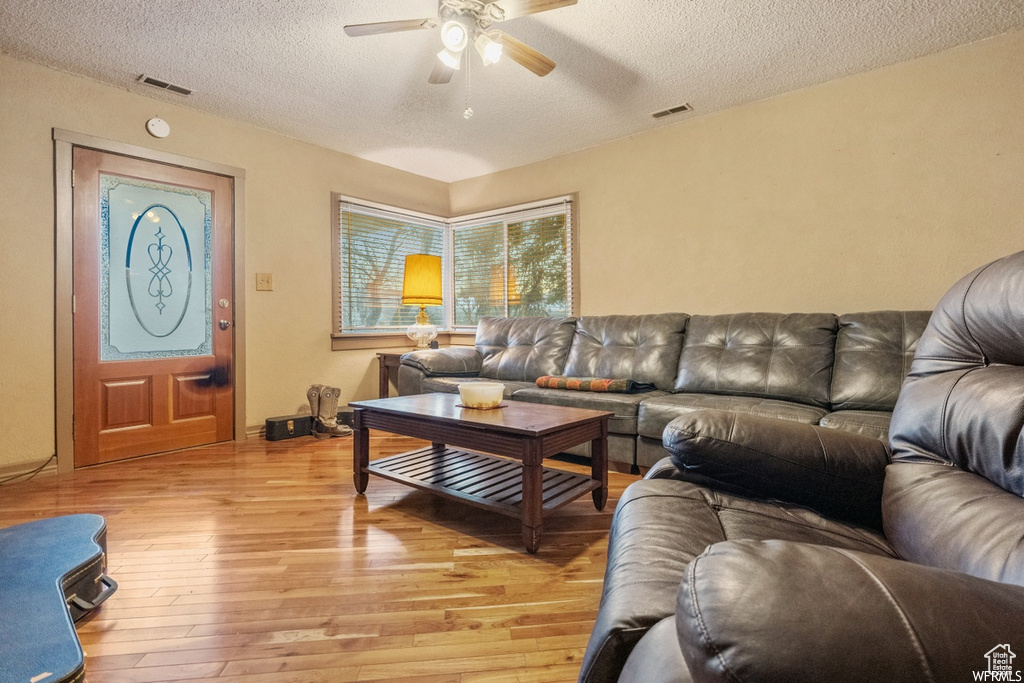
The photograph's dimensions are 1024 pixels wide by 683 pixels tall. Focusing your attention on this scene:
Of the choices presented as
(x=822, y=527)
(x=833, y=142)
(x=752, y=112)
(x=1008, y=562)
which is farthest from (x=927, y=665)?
(x=752, y=112)

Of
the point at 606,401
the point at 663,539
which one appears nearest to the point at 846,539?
the point at 663,539

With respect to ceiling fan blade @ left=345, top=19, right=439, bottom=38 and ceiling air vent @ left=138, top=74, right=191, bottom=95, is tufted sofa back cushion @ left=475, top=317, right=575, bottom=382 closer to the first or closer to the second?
ceiling fan blade @ left=345, top=19, right=439, bottom=38

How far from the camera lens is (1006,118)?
2.44 meters

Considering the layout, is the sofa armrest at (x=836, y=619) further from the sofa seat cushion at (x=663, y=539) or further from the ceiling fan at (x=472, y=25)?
the ceiling fan at (x=472, y=25)

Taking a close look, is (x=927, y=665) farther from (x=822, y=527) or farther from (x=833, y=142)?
(x=833, y=142)

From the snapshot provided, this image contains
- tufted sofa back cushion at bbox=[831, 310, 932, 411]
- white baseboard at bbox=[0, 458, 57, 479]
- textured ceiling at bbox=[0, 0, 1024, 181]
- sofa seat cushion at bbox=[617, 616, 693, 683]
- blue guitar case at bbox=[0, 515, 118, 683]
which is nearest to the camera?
sofa seat cushion at bbox=[617, 616, 693, 683]

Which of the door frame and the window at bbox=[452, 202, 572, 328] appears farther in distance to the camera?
the window at bbox=[452, 202, 572, 328]

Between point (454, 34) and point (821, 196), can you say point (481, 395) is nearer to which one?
point (454, 34)

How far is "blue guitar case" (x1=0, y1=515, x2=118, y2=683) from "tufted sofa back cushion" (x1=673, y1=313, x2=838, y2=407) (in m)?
2.83

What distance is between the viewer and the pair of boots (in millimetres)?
3721

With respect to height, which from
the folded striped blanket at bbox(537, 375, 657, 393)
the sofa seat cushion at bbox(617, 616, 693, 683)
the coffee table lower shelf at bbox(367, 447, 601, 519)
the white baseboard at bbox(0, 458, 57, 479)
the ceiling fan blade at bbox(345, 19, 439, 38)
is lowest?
the white baseboard at bbox(0, 458, 57, 479)

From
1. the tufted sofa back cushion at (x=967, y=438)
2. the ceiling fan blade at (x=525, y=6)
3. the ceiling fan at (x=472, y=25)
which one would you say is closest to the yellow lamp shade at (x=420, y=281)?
the ceiling fan at (x=472, y=25)

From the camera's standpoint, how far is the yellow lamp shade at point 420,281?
160 inches

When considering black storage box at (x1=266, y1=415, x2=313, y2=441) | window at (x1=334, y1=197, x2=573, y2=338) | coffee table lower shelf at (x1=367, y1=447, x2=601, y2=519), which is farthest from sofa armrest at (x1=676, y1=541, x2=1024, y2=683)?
window at (x1=334, y1=197, x2=573, y2=338)
